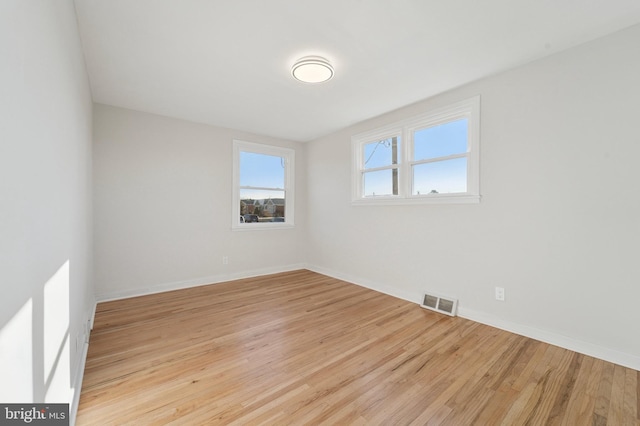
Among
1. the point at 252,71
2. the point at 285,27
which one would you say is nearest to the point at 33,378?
the point at 285,27

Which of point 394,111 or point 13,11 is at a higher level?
point 394,111

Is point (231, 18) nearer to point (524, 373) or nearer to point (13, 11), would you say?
point (13, 11)

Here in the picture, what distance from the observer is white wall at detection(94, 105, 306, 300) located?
3.46 meters

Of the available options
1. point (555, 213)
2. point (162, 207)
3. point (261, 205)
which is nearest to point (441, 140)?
point (555, 213)

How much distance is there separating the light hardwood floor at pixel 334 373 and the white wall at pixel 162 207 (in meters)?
0.80

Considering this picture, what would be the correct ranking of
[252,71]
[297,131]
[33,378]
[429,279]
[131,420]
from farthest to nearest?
[297,131]
[429,279]
[252,71]
[131,420]
[33,378]

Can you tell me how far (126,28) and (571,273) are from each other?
419 cm

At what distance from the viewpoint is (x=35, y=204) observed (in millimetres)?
968

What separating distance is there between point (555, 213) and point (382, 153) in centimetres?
223

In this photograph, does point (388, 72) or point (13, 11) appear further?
point (388, 72)

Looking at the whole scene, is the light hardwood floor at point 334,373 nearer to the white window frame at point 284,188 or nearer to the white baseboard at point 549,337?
the white baseboard at point 549,337

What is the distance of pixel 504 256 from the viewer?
267cm

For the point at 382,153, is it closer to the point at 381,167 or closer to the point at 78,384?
the point at 381,167

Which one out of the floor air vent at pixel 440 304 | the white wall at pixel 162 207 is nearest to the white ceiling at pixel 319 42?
the white wall at pixel 162 207
